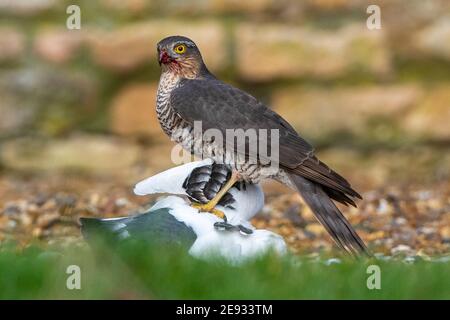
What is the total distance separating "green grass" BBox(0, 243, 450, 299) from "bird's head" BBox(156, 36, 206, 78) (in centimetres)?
179

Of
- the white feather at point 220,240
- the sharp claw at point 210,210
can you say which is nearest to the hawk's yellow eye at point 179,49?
the sharp claw at point 210,210

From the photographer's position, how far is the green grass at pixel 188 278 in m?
3.94

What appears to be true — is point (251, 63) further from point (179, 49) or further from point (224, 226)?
point (224, 226)

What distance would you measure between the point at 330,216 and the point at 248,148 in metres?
0.56

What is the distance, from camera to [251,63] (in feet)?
27.2

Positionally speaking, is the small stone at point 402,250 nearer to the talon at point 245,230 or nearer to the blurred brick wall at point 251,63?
the talon at point 245,230

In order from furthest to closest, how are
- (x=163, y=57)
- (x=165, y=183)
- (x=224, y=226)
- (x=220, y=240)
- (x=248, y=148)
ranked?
(x=163, y=57)
(x=248, y=148)
(x=165, y=183)
(x=224, y=226)
(x=220, y=240)

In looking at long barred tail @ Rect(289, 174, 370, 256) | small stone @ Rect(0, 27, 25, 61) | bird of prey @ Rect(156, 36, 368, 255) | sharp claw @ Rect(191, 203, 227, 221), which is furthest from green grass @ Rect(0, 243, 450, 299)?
small stone @ Rect(0, 27, 25, 61)

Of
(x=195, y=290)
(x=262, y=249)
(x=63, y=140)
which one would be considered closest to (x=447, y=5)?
(x=63, y=140)

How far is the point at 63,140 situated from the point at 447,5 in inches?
127

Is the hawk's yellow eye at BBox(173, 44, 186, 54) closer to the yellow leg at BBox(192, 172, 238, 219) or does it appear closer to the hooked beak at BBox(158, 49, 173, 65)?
the hooked beak at BBox(158, 49, 173, 65)

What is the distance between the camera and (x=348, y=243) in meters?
5.25

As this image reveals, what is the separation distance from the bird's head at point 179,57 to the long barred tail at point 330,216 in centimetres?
92

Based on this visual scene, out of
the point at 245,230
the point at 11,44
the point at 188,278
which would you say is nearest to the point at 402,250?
the point at 245,230
